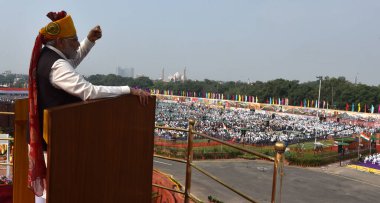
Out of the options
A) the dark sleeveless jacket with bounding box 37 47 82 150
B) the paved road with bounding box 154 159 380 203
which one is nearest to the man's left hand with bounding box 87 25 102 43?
the dark sleeveless jacket with bounding box 37 47 82 150

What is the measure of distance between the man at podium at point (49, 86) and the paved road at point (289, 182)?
1130 cm

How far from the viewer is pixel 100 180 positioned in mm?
1473

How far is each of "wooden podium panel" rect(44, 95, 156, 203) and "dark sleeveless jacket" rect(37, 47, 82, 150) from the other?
0.25 m

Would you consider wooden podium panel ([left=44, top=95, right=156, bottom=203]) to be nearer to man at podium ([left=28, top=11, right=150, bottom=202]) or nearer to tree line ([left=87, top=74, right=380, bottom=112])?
man at podium ([left=28, top=11, right=150, bottom=202])

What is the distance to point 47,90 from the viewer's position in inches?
60.5

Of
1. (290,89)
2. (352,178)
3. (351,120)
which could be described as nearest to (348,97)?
(290,89)

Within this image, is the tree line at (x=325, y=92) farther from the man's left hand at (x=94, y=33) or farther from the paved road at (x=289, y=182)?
the man's left hand at (x=94, y=33)

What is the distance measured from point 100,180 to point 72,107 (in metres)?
0.41

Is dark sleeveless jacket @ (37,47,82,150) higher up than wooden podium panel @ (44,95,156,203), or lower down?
higher up

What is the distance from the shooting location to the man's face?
166cm

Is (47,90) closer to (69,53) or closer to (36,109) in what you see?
(36,109)

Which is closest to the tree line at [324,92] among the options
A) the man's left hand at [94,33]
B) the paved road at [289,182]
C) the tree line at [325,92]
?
the tree line at [325,92]

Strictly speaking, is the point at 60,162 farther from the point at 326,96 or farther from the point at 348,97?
the point at 326,96

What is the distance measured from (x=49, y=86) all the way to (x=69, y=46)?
0.27 metres
